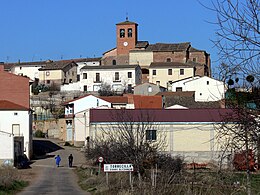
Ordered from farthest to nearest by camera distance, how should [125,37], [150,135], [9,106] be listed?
[125,37]
[9,106]
[150,135]

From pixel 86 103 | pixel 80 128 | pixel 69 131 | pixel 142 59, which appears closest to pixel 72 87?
pixel 142 59

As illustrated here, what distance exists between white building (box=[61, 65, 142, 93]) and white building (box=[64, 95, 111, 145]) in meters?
22.3

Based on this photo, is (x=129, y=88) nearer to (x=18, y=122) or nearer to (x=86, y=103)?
(x=86, y=103)

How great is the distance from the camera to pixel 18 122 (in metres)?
57.1

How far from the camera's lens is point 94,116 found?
53062 millimetres

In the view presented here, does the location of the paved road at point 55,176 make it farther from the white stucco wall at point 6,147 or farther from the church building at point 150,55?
the church building at point 150,55

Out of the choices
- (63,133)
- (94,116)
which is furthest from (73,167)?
(63,133)

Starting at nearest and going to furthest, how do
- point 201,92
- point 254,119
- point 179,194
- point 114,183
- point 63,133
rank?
point 254,119 → point 179,194 → point 114,183 → point 63,133 → point 201,92

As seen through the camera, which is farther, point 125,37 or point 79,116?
point 125,37

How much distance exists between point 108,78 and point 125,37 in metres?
15.2

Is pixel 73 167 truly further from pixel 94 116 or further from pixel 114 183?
pixel 114 183

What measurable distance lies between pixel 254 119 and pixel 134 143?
19.4m

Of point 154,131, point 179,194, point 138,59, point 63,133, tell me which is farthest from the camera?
point 138,59

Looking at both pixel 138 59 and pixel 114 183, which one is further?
pixel 138 59
